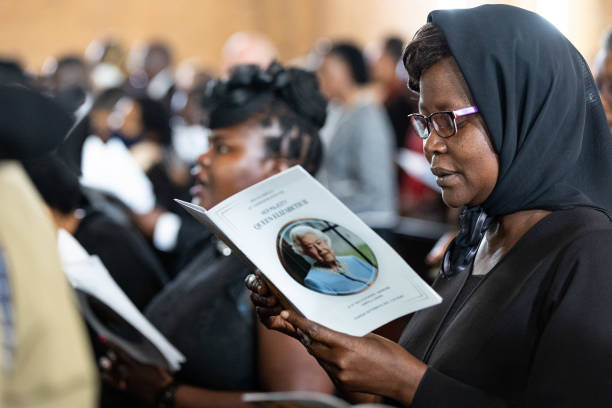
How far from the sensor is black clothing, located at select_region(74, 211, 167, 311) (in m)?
2.71

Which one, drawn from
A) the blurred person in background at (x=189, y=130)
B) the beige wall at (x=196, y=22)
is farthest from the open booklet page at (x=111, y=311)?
the beige wall at (x=196, y=22)

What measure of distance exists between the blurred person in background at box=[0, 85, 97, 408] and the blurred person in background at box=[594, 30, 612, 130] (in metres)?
2.17

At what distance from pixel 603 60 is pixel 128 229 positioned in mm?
1849

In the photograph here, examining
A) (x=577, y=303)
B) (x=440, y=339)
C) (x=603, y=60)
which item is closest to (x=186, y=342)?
(x=440, y=339)

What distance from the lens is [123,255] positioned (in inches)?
108

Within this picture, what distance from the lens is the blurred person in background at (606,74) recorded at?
2628mm

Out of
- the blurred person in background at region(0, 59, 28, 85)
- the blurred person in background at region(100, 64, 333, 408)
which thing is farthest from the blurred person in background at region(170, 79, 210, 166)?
the blurred person in background at region(100, 64, 333, 408)

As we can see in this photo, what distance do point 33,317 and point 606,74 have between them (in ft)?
7.73

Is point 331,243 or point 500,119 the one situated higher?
point 500,119

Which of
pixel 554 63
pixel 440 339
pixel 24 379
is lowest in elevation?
pixel 440 339

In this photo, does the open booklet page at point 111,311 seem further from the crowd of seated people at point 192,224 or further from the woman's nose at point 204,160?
the woman's nose at point 204,160

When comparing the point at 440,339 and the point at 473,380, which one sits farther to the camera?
the point at 440,339

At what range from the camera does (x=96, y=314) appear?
224 cm

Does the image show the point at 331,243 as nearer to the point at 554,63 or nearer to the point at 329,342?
the point at 329,342
